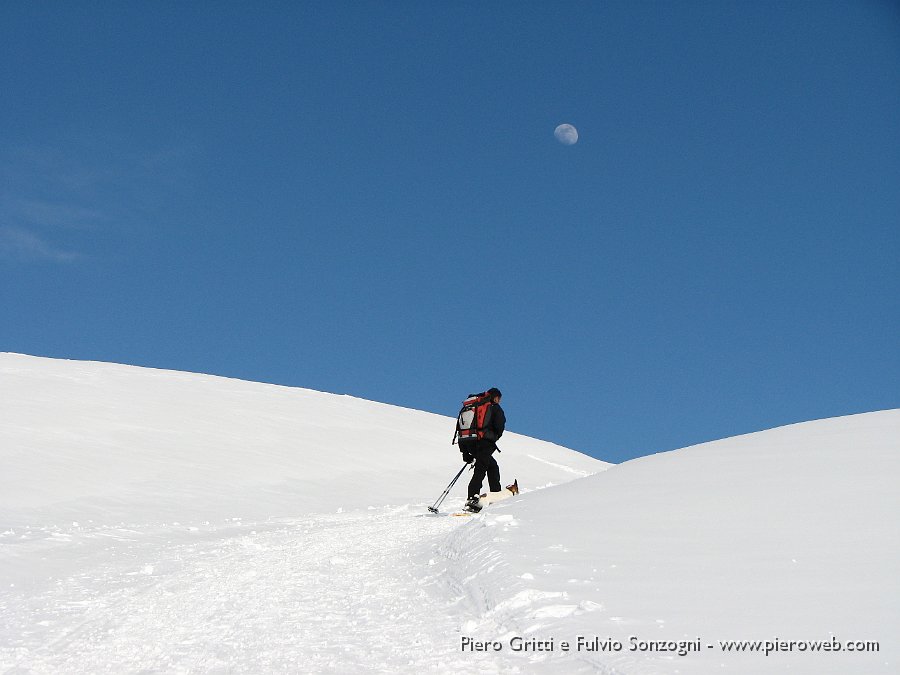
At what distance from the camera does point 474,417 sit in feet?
36.5

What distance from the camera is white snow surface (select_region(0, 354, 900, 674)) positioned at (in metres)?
4.14

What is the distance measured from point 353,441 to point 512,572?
13.2 meters

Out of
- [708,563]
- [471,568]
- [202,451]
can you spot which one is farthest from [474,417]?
[202,451]

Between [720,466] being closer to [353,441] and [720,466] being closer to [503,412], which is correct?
[503,412]

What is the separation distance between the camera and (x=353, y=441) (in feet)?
60.5

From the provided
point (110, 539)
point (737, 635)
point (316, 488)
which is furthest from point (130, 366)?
point (737, 635)

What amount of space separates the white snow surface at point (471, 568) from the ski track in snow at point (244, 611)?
2cm

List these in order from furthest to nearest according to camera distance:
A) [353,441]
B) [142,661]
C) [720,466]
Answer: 1. [353,441]
2. [720,466]
3. [142,661]

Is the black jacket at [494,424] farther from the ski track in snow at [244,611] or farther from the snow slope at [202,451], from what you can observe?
the ski track in snow at [244,611]

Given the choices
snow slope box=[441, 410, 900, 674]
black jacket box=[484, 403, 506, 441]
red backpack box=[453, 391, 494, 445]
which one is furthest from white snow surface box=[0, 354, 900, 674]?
black jacket box=[484, 403, 506, 441]

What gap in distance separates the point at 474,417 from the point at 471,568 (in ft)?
16.8

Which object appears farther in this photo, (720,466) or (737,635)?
(720,466)

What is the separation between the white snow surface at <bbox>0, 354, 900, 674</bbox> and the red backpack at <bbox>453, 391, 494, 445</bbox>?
1364 mm

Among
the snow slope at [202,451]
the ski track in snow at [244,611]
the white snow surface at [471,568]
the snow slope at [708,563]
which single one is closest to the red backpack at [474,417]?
the white snow surface at [471,568]
